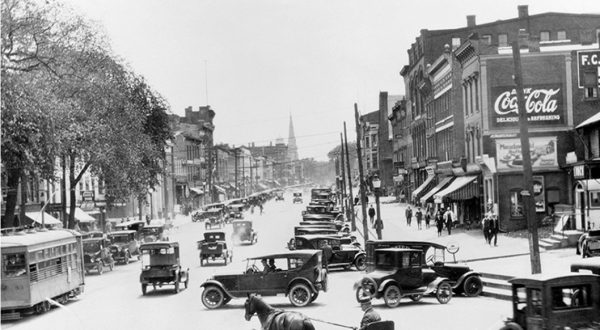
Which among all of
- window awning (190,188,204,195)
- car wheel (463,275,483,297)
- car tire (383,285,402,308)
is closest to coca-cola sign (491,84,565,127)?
car wheel (463,275,483,297)

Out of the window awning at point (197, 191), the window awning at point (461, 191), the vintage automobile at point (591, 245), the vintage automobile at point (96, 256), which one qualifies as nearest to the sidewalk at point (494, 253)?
the vintage automobile at point (591, 245)

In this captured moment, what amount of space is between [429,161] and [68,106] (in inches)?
1444

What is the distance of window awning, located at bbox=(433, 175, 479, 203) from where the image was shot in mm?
47959

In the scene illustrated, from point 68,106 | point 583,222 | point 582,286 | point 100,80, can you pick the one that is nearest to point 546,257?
point 583,222

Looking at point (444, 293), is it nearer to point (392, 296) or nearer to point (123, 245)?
point (392, 296)

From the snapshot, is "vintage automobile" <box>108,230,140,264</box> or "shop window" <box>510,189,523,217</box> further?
"shop window" <box>510,189,523,217</box>

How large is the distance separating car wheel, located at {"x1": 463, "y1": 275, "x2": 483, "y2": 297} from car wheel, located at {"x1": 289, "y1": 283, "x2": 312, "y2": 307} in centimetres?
477

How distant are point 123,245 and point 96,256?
4695 mm

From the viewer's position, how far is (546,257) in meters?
29.8

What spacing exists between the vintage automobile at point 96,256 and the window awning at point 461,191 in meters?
21.5

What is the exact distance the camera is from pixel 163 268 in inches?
1093

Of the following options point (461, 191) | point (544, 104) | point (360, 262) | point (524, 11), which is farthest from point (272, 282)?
point (524, 11)

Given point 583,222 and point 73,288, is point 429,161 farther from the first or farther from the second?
point 73,288

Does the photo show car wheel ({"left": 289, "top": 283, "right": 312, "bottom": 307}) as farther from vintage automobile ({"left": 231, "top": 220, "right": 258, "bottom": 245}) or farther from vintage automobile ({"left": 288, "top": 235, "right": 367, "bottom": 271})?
vintage automobile ({"left": 231, "top": 220, "right": 258, "bottom": 245})
